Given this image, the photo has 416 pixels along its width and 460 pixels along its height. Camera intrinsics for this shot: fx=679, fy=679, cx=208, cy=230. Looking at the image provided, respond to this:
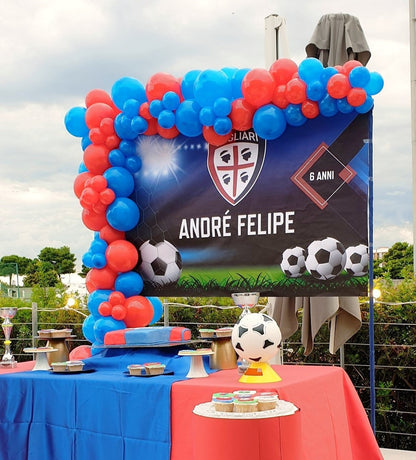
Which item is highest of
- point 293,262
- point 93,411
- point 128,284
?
point 293,262

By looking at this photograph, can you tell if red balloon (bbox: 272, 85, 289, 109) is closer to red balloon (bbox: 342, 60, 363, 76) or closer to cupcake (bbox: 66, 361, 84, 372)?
red balloon (bbox: 342, 60, 363, 76)

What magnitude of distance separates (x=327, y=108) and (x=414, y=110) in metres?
6.63

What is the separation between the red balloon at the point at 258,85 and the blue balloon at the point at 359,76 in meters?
0.46

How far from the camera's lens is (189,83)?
431 centimetres

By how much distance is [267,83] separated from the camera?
399cm

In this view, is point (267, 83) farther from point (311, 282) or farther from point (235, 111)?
point (311, 282)

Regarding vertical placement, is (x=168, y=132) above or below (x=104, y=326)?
above

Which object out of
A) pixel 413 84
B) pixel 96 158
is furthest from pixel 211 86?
pixel 413 84

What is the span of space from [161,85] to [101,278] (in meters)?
1.35

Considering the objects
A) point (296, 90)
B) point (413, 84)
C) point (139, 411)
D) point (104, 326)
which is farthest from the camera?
point (413, 84)

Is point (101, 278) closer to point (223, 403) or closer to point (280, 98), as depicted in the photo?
point (280, 98)

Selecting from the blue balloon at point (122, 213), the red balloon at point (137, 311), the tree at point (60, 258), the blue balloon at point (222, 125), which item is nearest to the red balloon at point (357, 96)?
the blue balloon at point (222, 125)

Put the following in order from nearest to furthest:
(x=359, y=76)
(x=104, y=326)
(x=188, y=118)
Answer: (x=359, y=76) → (x=188, y=118) → (x=104, y=326)

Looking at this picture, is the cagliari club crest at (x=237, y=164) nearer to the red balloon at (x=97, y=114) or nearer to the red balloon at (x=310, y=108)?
the red balloon at (x=310, y=108)
